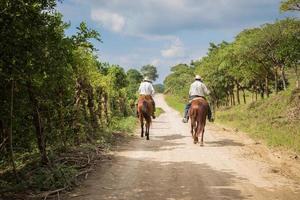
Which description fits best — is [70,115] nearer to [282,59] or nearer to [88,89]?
[88,89]

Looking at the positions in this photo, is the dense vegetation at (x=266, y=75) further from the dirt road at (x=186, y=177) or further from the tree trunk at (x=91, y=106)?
the tree trunk at (x=91, y=106)

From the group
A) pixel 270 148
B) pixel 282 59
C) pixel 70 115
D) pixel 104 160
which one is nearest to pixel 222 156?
pixel 270 148

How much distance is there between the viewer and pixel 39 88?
11414 millimetres

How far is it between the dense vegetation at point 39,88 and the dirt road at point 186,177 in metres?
1.34

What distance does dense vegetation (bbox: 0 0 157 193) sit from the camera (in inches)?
338

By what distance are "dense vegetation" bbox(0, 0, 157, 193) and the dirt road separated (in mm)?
1344

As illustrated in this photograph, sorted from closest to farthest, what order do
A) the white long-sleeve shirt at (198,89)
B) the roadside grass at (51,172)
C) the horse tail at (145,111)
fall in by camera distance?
the roadside grass at (51,172), the white long-sleeve shirt at (198,89), the horse tail at (145,111)

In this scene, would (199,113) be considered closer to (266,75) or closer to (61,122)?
(61,122)

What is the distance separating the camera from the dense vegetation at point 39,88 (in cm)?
859

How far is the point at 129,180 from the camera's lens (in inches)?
425

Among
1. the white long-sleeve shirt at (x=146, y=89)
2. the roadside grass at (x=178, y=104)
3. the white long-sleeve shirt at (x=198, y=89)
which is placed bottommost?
the white long-sleeve shirt at (x=198, y=89)

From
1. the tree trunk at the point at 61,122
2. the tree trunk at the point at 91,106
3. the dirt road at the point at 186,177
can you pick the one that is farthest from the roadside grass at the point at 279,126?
the tree trunk at the point at 61,122

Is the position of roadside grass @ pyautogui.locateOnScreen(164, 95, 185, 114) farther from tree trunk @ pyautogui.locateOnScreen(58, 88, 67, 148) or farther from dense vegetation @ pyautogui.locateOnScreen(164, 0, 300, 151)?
tree trunk @ pyautogui.locateOnScreen(58, 88, 67, 148)

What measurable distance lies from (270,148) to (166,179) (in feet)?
21.7
